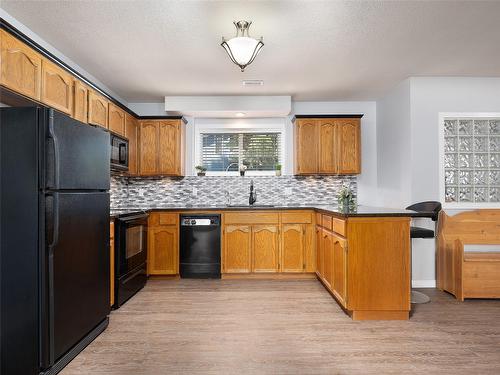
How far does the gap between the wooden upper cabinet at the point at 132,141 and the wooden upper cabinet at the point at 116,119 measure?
14 cm

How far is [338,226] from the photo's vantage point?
340 centimetres

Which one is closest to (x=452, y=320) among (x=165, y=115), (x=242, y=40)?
(x=242, y=40)

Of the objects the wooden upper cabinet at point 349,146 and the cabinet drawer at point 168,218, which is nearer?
the cabinet drawer at point 168,218

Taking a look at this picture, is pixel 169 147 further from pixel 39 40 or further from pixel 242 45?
pixel 242 45

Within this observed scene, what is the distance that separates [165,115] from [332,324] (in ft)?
12.1

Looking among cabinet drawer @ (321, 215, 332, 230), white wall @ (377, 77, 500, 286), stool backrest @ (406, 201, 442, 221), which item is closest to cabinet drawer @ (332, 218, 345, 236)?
cabinet drawer @ (321, 215, 332, 230)

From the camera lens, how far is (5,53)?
2.24 metres

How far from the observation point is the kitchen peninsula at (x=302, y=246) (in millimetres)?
3090

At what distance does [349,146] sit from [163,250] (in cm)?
293

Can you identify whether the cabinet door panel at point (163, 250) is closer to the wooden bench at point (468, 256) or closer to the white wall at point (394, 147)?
the white wall at point (394, 147)

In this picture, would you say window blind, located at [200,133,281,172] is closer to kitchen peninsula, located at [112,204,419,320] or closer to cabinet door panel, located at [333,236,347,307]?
kitchen peninsula, located at [112,204,419,320]

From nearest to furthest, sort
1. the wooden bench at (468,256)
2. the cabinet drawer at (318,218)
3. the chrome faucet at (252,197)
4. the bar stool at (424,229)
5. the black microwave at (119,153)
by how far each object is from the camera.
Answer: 1. the bar stool at (424,229)
2. the wooden bench at (468,256)
3. the black microwave at (119,153)
4. the cabinet drawer at (318,218)
5. the chrome faucet at (252,197)

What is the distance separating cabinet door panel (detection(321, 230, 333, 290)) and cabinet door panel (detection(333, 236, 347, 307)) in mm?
131

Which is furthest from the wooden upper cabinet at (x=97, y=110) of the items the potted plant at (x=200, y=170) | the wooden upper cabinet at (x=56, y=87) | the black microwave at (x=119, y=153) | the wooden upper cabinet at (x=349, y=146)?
the wooden upper cabinet at (x=349, y=146)
